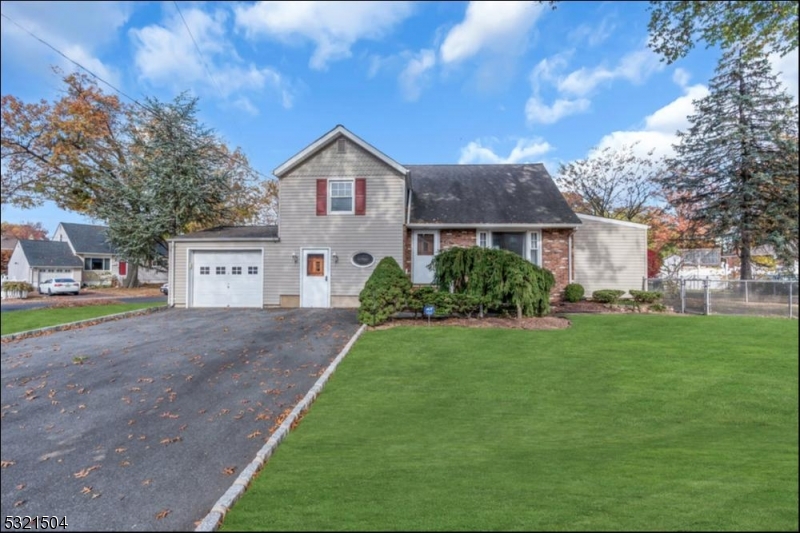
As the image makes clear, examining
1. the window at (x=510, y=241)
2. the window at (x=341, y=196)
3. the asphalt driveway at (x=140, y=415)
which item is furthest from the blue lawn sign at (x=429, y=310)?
the window at (x=341, y=196)

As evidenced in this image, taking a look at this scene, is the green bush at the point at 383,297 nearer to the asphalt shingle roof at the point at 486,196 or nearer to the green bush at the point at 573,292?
the asphalt shingle roof at the point at 486,196

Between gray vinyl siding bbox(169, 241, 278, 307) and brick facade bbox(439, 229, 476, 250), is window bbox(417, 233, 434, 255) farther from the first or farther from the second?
gray vinyl siding bbox(169, 241, 278, 307)

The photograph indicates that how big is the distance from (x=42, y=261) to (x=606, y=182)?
40091 millimetres

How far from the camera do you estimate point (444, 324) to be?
10.7 meters

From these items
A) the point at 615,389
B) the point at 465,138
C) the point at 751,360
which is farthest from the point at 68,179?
the point at 751,360

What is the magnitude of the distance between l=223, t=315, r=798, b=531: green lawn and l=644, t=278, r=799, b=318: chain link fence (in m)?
0.08

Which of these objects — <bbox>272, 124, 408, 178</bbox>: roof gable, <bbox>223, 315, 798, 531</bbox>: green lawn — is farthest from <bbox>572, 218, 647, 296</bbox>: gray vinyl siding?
<bbox>272, 124, 408, 178</bbox>: roof gable

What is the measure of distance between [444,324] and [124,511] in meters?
8.28

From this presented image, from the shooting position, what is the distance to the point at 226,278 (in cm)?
1523

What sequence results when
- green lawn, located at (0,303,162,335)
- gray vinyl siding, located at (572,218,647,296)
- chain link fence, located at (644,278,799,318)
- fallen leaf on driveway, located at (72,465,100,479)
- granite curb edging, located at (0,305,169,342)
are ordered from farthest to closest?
gray vinyl siding, located at (572,218,647,296) → granite curb edging, located at (0,305,169,342) → green lawn, located at (0,303,162,335) → fallen leaf on driveway, located at (72,465,100,479) → chain link fence, located at (644,278,799,318)

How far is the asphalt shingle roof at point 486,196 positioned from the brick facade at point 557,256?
0.59 metres

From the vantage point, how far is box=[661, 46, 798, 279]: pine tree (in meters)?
1.30

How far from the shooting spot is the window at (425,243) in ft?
49.1

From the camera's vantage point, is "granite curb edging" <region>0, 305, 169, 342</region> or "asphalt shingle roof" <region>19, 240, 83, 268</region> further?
"asphalt shingle roof" <region>19, 240, 83, 268</region>
